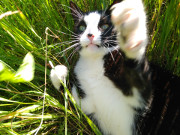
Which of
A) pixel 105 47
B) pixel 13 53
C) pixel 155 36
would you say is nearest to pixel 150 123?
pixel 105 47

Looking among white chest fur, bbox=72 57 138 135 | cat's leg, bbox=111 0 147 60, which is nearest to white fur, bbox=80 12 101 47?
white chest fur, bbox=72 57 138 135

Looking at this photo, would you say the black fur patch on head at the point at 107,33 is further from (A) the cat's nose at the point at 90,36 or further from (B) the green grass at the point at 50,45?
(B) the green grass at the point at 50,45

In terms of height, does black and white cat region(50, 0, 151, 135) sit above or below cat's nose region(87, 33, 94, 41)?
below

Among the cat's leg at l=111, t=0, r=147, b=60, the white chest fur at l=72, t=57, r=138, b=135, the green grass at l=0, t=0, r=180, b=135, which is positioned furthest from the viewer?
the green grass at l=0, t=0, r=180, b=135

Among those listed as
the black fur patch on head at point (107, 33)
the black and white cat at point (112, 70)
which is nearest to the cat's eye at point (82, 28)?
the black and white cat at point (112, 70)

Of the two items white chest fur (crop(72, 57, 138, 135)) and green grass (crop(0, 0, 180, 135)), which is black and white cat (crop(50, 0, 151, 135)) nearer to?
white chest fur (crop(72, 57, 138, 135))

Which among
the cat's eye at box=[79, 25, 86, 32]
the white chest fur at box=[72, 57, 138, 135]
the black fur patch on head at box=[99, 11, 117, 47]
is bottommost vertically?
the white chest fur at box=[72, 57, 138, 135]

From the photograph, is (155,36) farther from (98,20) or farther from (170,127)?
(170,127)
